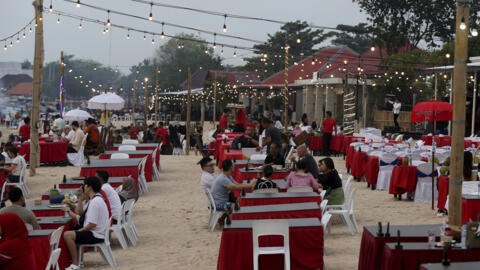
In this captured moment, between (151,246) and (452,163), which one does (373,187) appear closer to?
(151,246)

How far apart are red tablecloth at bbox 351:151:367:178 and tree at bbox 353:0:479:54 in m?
32.6

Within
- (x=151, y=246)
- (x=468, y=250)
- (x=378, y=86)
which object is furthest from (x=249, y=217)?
(x=378, y=86)

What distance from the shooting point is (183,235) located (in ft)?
40.1

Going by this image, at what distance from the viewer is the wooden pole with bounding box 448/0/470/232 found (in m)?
7.83

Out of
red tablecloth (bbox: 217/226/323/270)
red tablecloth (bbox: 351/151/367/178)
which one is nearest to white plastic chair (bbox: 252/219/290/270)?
red tablecloth (bbox: 217/226/323/270)

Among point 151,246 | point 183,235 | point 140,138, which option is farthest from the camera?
point 140,138

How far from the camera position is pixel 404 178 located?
15.7 meters

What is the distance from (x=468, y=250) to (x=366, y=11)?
4732cm

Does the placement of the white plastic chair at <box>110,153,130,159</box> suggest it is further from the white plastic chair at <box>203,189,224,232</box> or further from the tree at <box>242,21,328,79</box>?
the tree at <box>242,21,328,79</box>

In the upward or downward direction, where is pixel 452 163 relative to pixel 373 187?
upward

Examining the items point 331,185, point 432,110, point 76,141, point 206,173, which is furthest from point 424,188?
point 76,141

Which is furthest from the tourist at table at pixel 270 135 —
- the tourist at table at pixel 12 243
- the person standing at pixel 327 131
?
the tourist at table at pixel 12 243

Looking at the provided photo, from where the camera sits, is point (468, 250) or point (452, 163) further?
point (452, 163)

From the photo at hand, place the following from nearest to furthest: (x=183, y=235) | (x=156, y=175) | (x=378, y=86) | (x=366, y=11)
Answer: (x=183, y=235) < (x=156, y=175) < (x=378, y=86) < (x=366, y=11)
